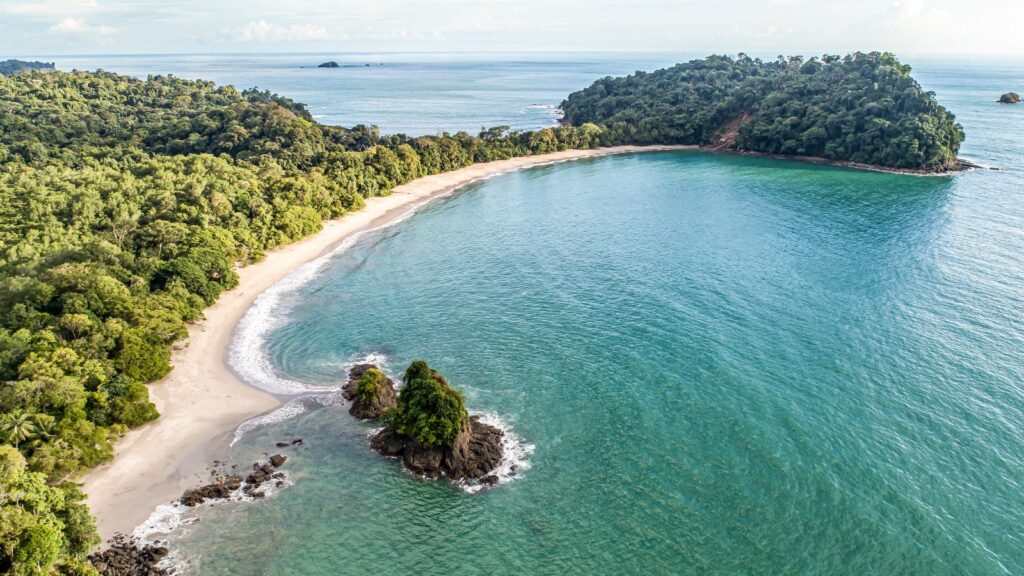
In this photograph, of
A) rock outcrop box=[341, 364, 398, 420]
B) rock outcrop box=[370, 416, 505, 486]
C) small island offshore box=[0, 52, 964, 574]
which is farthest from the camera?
rock outcrop box=[341, 364, 398, 420]

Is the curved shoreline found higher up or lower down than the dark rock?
higher up

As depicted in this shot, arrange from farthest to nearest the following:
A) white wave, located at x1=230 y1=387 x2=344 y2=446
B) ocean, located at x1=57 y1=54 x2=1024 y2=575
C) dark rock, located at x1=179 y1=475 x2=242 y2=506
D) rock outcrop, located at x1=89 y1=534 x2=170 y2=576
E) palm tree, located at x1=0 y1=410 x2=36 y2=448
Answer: white wave, located at x1=230 y1=387 x2=344 y2=446 → dark rock, located at x1=179 y1=475 x2=242 y2=506 → palm tree, located at x1=0 y1=410 x2=36 y2=448 → ocean, located at x1=57 y1=54 x2=1024 y2=575 → rock outcrop, located at x1=89 y1=534 x2=170 y2=576

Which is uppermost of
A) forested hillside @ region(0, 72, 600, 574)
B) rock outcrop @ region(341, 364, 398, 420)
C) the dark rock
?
forested hillside @ region(0, 72, 600, 574)

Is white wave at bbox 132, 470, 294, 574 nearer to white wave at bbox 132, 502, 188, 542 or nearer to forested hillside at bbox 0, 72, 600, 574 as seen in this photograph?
white wave at bbox 132, 502, 188, 542

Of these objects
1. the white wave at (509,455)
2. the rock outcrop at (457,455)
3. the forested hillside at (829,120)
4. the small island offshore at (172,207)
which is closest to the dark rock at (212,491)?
the small island offshore at (172,207)

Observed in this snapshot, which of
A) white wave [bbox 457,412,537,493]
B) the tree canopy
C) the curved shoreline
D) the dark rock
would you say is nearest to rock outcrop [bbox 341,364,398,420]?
the tree canopy

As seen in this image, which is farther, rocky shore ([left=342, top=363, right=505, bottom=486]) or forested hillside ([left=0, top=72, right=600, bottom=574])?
rocky shore ([left=342, top=363, right=505, bottom=486])
